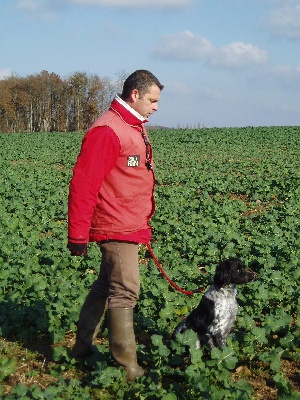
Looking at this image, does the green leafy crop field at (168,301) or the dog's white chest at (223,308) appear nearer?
the green leafy crop field at (168,301)

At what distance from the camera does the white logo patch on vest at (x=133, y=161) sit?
436cm

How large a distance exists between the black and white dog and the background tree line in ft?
260

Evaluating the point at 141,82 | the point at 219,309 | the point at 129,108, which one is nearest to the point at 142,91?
the point at 141,82

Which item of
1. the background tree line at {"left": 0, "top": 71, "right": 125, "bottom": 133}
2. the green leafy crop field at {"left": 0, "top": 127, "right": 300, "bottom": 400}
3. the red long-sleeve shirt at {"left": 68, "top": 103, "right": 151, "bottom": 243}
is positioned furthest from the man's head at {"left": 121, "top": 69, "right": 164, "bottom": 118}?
the background tree line at {"left": 0, "top": 71, "right": 125, "bottom": 133}

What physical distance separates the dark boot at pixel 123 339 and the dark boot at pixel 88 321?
0.35m

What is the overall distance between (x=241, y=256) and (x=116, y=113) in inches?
201

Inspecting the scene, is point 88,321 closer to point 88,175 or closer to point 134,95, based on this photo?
point 88,175

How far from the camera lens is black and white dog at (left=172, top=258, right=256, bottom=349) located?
187 inches

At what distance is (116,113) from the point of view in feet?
14.2

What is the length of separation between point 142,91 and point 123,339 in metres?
2.09

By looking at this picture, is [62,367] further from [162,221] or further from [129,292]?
[162,221]

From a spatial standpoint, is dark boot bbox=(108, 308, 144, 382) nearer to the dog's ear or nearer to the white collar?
the dog's ear

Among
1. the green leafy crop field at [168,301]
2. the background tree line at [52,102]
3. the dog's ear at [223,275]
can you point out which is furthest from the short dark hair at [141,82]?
the background tree line at [52,102]

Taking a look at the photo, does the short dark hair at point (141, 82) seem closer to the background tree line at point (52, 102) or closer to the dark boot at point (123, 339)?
the dark boot at point (123, 339)
